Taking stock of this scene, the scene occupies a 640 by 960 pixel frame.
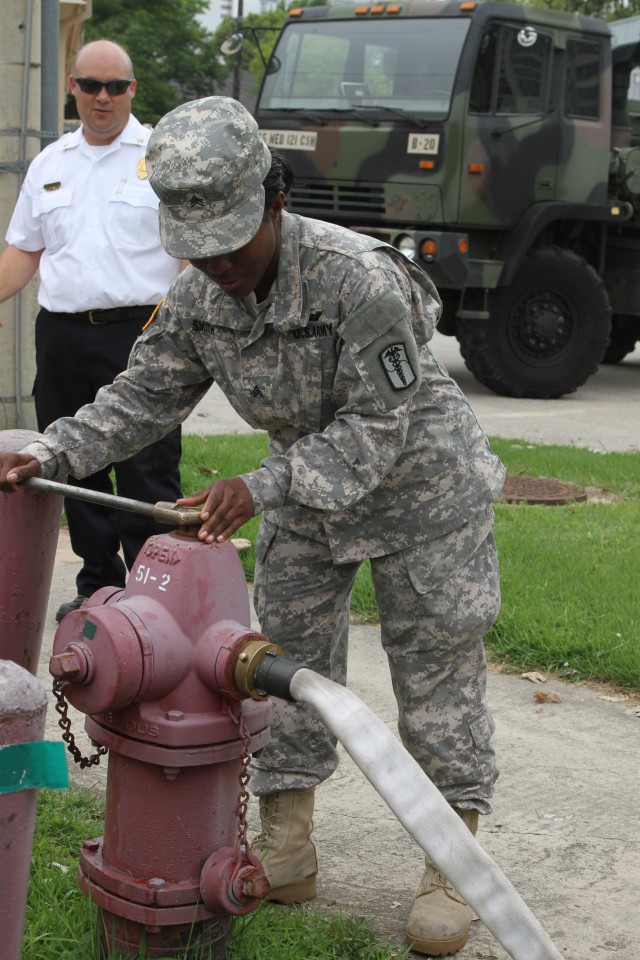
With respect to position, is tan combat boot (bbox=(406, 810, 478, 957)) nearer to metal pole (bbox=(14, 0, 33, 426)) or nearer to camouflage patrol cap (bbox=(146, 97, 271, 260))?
camouflage patrol cap (bbox=(146, 97, 271, 260))

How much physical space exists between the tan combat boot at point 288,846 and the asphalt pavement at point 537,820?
72 mm

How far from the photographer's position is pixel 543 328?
10.6 m

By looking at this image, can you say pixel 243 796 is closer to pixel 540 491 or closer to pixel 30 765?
pixel 30 765

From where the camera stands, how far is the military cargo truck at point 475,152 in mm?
9992

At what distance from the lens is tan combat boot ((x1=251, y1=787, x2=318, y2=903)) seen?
292 centimetres

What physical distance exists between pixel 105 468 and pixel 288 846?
78.0 inches

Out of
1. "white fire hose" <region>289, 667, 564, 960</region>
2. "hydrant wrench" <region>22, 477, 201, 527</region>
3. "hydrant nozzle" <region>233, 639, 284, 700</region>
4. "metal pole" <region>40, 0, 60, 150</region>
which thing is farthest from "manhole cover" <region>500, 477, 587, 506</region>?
"white fire hose" <region>289, 667, 564, 960</region>

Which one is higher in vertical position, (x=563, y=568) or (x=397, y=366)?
(x=397, y=366)

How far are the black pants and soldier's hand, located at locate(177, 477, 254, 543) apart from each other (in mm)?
2152

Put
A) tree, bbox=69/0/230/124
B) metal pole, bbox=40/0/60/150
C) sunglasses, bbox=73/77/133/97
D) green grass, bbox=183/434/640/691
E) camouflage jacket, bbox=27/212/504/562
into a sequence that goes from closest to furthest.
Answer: camouflage jacket, bbox=27/212/504/562
green grass, bbox=183/434/640/691
sunglasses, bbox=73/77/133/97
metal pole, bbox=40/0/60/150
tree, bbox=69/0/230/124

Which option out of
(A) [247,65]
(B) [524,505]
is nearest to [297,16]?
(B) [524,505]

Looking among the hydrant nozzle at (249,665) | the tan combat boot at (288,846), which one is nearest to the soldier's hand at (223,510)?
the hydrant nozzle at (249,665)

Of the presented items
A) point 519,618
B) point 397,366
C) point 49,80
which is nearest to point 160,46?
point 49,80

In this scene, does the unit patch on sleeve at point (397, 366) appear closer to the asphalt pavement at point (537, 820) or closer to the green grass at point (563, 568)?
the asphalt pavement at point (537, 820)
